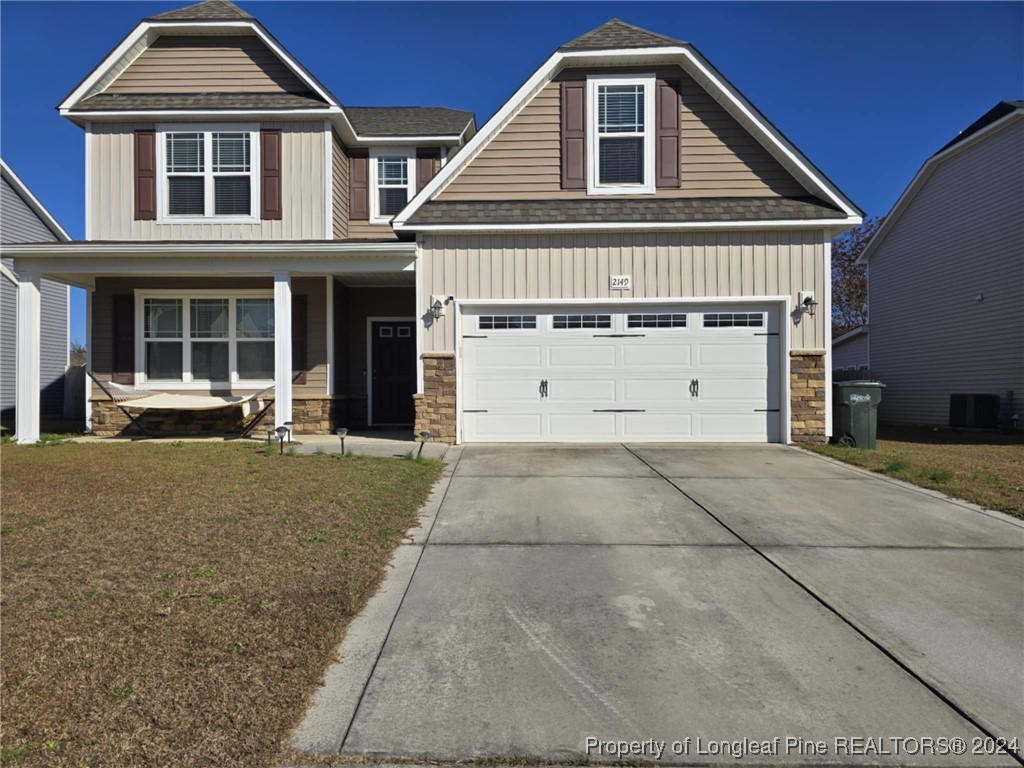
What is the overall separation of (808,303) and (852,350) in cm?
1353

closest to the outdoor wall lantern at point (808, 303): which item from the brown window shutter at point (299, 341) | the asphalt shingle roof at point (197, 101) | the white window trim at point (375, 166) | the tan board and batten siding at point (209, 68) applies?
the white window trim at point (375, 166)

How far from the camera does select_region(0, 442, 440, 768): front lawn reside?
2.36 meters

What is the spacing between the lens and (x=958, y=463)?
875 centimetres

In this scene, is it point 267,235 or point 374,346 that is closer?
point 267,235

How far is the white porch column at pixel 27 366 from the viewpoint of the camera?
10180 millimetres

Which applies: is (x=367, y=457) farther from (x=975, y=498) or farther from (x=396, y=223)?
(x=975, y=498)

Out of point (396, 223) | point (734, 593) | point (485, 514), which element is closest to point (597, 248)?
point (396, 223)

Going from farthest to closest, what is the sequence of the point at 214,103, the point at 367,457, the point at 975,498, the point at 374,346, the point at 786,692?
the point at 374,346 < the point at 214,103 < the point at 367,457 < the point at 975,498 < the point at 786,692

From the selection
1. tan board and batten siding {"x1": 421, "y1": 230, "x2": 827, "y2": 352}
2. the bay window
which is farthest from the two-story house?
the bay window

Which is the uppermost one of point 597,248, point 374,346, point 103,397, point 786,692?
point 597,248

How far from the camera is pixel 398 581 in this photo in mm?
4074

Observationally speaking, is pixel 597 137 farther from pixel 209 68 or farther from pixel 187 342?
pixel 187 342

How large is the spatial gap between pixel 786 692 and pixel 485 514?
3308 mm

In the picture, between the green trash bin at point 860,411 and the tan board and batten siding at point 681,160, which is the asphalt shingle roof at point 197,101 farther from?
the green trash bin at point 860,411
